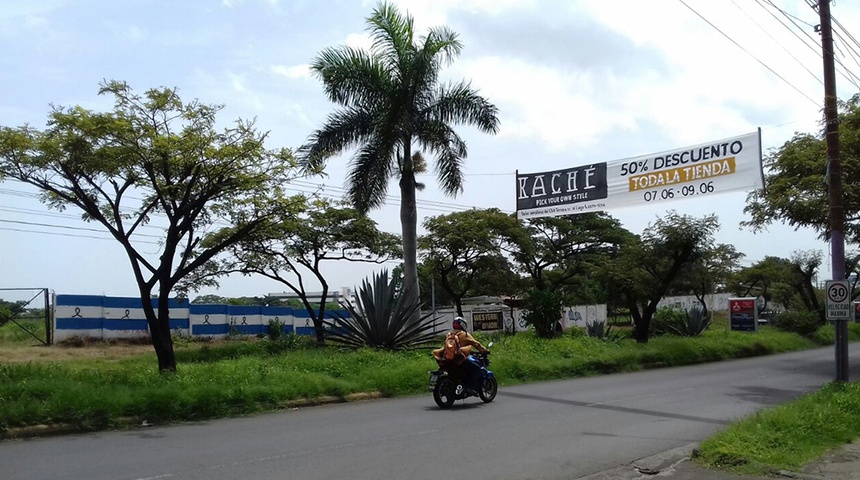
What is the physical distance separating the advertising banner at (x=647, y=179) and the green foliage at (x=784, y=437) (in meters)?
5.31

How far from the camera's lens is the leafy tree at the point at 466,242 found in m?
35.1

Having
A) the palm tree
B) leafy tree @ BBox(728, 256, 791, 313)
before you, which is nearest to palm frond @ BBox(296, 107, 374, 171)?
the palm tree

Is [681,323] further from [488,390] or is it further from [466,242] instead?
[488,390]

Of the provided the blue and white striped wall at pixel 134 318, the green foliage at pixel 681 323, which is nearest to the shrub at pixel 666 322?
the green foliage at pixel 681 323

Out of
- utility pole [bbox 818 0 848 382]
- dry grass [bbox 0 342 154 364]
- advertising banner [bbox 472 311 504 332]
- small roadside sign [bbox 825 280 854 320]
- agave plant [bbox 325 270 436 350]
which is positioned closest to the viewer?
small roadside sign [bbox 825 280 854 320]

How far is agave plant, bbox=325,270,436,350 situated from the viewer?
20.6 m

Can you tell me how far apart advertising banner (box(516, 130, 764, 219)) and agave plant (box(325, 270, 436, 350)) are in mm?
4321

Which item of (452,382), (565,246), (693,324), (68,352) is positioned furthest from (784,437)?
(565,246)

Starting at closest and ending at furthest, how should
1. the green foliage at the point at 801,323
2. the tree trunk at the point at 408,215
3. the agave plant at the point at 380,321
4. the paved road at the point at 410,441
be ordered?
the paved road at the point at 410,441 < the agave plant at the point at 380,321 < the tree trunk at the point at 408,215 < the green foliage at the point at 801,323

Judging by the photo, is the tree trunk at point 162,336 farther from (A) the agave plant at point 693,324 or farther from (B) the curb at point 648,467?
(A) the agave plant at point 693,324

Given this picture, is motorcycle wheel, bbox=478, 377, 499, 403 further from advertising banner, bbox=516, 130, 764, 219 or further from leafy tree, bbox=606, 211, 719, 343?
leafy tree, bbox=606, 211, 719, 343

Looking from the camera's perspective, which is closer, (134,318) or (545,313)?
(545,313)

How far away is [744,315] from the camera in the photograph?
35.4 meters

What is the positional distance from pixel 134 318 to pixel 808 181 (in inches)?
979
